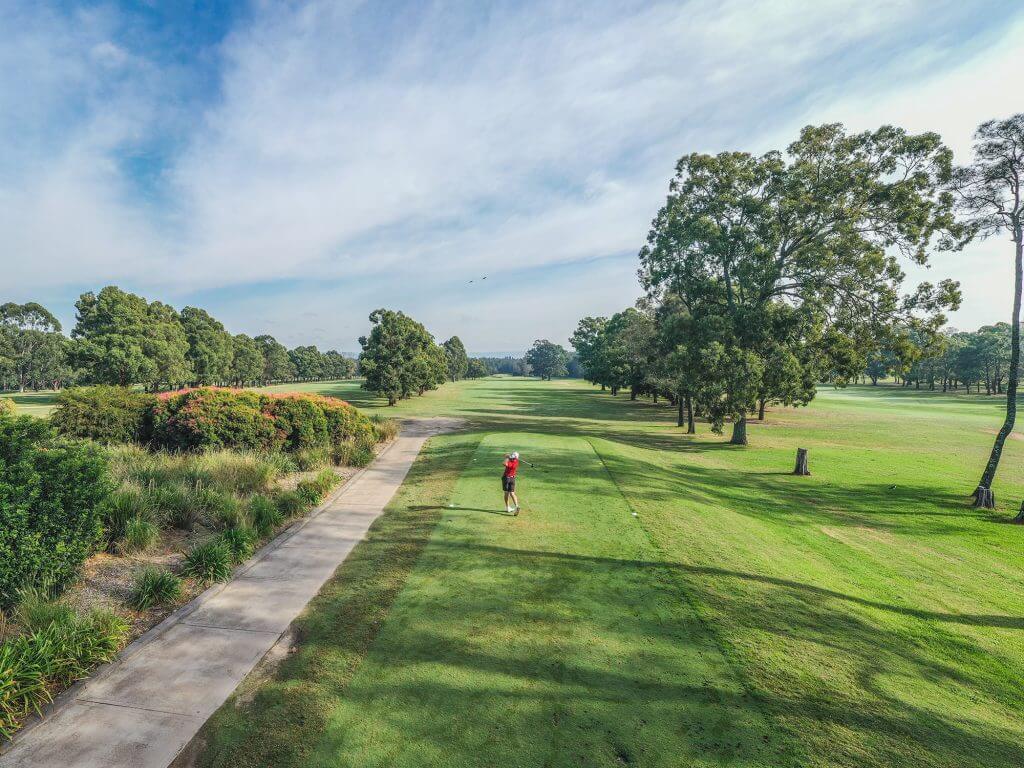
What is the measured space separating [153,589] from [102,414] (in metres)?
12.9

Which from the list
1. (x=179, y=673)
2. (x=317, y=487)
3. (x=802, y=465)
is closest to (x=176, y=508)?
(x=317, y=487)

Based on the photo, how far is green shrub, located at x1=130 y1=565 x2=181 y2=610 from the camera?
6.65m

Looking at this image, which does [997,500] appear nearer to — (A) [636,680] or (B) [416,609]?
(A) [636,680]

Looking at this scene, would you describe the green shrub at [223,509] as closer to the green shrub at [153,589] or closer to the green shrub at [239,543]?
the green shrub at [239,543]

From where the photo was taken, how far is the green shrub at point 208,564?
753cm

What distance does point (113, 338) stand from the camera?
147 ft

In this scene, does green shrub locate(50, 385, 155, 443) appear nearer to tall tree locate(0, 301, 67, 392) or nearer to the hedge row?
the hedge row

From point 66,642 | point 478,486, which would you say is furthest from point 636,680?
point 478,486

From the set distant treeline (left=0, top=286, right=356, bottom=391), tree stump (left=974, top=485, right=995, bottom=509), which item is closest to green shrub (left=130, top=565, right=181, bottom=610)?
tree stump (left=974, top=485, right=995, bottom=509)

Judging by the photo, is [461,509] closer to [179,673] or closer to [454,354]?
[179,673]

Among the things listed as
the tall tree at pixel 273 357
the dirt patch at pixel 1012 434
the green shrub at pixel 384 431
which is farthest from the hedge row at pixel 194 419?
the tall tree at pixel 273 357

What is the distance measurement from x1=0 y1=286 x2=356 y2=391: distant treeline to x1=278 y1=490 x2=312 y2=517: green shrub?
156 ft

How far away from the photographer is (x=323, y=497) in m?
12.6

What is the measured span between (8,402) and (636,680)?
48.3 ft
